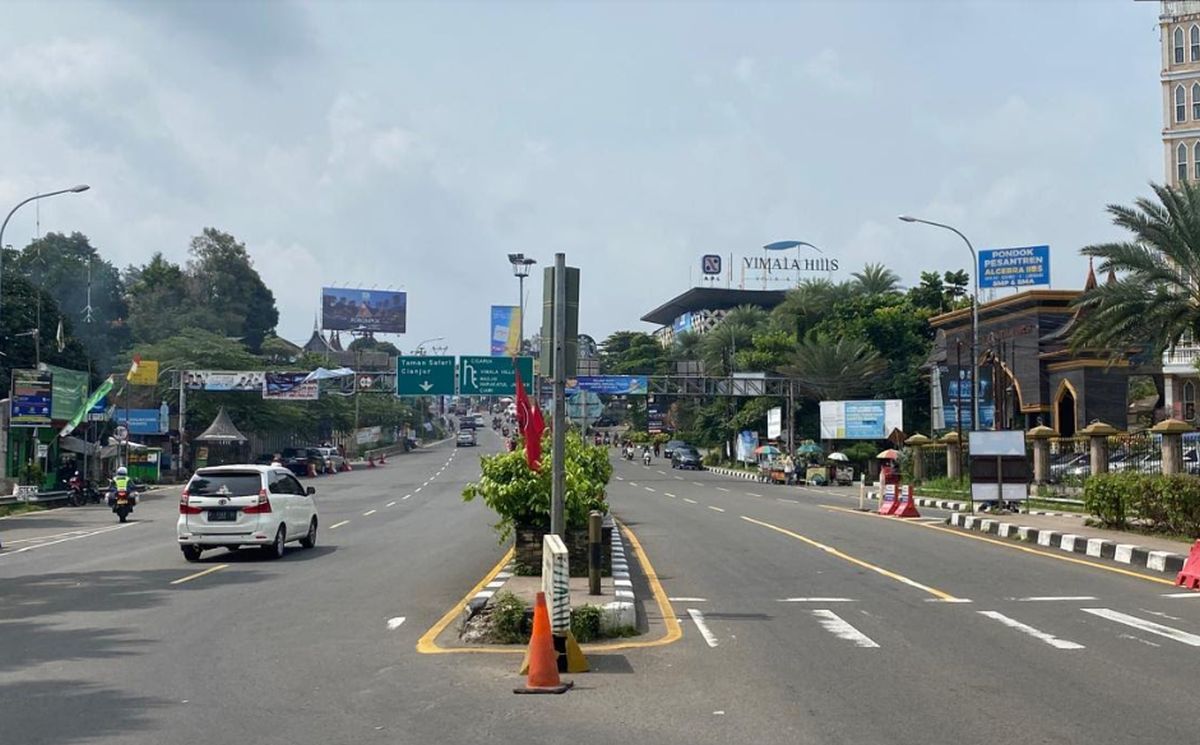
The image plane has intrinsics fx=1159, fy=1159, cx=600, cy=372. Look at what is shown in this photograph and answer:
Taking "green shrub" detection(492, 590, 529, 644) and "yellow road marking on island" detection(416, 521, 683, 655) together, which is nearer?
"yellow road marking on island" detection(416, 521, 683, 655)

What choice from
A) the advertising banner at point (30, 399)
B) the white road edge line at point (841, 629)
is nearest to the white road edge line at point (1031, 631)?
the white road edge line at point (841, 629)

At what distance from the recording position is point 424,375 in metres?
54.0

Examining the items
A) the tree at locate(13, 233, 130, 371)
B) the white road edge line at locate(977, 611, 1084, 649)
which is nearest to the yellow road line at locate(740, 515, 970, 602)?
the white road edge line at locate(977, 611, 1084, 649)

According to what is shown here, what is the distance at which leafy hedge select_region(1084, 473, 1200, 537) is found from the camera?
20.6m

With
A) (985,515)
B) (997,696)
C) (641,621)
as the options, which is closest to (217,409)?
(985,515)

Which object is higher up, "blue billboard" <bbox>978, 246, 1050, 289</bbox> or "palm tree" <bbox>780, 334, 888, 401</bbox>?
"blue billboard" <bbox>978, 246, 1050, 289</bbox>

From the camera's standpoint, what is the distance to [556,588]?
975 centimetres

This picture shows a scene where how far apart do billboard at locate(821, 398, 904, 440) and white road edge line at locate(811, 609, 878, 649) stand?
5016 cm

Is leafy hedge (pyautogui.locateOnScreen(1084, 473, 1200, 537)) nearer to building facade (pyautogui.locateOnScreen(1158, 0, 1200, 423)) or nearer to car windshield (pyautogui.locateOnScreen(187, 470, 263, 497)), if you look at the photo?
car windshield (pyautogui.locateOnScreen(187, 470, 263, 497))

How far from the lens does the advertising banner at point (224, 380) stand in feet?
199

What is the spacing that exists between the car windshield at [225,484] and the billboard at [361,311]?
91.6m

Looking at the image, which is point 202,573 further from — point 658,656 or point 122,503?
point 122,503

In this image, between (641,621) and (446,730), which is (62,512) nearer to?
(641,621)

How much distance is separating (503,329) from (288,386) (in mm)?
25248
